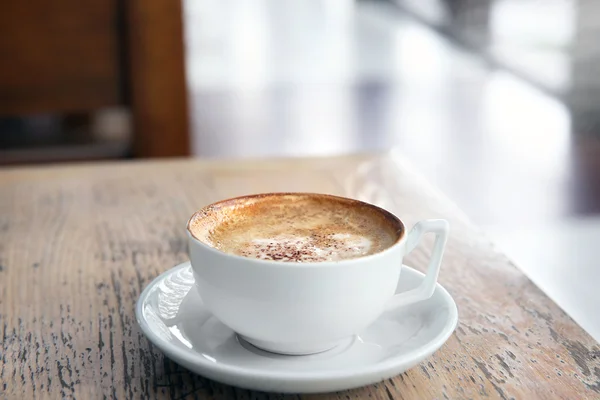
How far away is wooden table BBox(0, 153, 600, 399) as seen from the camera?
463mm

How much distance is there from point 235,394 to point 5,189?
56 centimetres

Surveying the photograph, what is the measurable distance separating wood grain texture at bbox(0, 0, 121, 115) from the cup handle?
1275 mm

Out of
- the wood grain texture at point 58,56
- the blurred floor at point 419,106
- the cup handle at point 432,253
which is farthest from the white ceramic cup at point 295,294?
the wood grain texture at point 58,56

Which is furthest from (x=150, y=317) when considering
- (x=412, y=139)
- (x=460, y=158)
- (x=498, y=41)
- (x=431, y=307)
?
(x=498, y=41)

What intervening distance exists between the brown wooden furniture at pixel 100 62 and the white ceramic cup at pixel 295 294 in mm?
1246

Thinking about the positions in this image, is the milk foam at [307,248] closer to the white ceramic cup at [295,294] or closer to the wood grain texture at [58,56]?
the white ceramic cup at [295,294]

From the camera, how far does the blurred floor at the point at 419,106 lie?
2.07 meters

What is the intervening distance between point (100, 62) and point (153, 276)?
108cm

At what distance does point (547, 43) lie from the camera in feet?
12.2

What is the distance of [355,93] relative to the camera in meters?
3.66

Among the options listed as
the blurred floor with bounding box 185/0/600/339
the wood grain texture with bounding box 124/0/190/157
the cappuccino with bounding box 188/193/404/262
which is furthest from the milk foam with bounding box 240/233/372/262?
the wood grain texture with bounding box 124/0/190/157

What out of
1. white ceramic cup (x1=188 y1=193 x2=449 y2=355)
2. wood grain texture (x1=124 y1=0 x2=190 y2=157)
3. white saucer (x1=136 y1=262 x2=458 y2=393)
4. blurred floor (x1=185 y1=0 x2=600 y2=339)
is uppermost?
white ceramic cup (x1=188 y1=193 x2=449 y2=355)

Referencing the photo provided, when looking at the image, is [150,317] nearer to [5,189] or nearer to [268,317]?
[268,317]

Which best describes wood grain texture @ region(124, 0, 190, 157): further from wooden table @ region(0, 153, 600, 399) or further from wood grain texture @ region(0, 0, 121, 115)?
wooden table @ region(0, 153, 600, 399)
